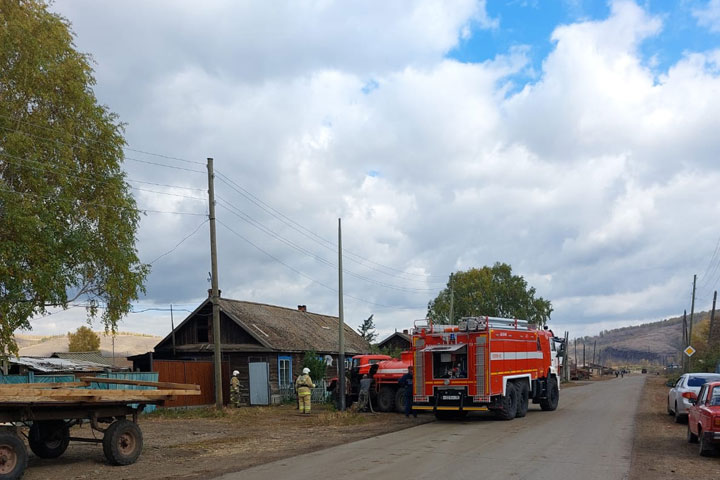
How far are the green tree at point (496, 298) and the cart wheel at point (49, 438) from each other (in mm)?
67484

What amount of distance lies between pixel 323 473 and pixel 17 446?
Result: 16.4 feet

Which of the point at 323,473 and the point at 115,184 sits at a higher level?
the point at 115,184

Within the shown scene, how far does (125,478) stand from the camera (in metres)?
12.5

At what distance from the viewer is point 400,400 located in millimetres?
26672

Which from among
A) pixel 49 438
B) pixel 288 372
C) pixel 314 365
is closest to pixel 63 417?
pixel 49 438

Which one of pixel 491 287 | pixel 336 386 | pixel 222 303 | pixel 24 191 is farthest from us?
pixel 491 287

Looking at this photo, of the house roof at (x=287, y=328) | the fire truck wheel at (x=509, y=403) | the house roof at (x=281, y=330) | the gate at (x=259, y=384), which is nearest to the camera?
the fire truck wheel at (x=509, y=403)

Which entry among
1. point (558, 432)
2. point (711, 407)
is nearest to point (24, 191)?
point (558, 432)

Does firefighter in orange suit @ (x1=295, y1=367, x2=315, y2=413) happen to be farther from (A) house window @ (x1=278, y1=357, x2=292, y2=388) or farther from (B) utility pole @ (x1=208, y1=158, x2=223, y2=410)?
(A) house window @ (x1=278, y1=357, x2=292, y2=388)

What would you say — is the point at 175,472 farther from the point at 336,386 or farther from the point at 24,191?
the point at 336,386

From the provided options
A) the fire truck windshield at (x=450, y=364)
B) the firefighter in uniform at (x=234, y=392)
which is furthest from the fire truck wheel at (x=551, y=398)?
the firefighter in uniform at (x=234, y=392)

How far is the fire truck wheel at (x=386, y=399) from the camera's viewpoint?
88.4ft

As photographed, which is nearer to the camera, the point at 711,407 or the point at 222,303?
the point at 711,407

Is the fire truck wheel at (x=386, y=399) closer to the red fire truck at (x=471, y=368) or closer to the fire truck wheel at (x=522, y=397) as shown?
the red fire truck at (x=471, y=368)
